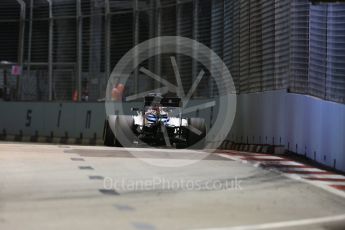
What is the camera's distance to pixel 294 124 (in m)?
14.9

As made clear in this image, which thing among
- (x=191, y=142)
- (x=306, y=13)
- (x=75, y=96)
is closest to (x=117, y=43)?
(x=75, y=96)

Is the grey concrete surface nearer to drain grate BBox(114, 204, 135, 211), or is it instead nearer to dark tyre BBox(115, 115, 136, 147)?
drain grate BBox(114, 204, 135, 211)

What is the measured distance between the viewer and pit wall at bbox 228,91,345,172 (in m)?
12.6

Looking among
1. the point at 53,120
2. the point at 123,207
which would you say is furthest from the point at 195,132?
the point at 53,120

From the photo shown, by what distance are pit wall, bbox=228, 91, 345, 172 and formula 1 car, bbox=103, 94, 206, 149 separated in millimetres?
1617

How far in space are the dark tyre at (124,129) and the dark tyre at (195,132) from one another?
1.36m

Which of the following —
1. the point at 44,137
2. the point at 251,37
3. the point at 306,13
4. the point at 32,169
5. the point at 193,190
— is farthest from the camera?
the point at 44,137

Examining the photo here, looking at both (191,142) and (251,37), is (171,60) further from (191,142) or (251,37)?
(191,142)

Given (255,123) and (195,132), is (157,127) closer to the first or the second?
(195,132)

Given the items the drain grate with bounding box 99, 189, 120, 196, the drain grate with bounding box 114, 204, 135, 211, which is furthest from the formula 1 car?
the drain grate with bounding box 114, 204, 135, 211

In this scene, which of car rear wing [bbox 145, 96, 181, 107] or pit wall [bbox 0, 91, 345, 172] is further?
car rear wing [bbox 145, 96, 181, 107]

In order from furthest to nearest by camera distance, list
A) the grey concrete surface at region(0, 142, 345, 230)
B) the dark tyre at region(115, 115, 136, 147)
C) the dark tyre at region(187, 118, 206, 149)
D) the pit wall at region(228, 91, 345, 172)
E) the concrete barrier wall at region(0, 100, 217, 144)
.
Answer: the concrete barrier wall at region(0, 100, 217, 144), the dark tyre at region(187, 118, 206, 149), the dark tyre at region(115, 115, 136, 147), the pit wall at region(228, 91, 345, 172), the grey concrete surface at region(0, 142, 345, 230)

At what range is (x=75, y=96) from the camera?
26.5 metres

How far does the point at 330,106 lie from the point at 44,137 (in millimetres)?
14960
